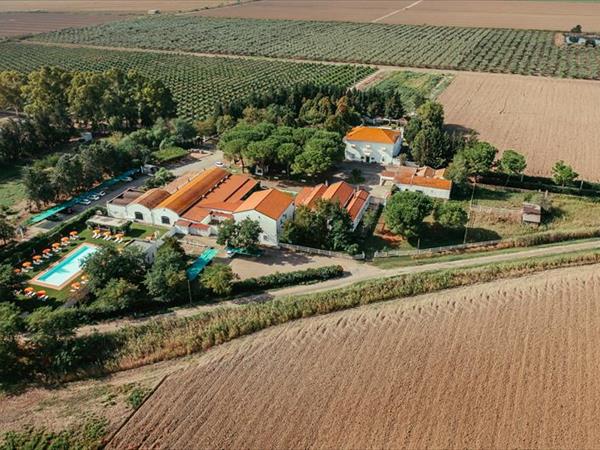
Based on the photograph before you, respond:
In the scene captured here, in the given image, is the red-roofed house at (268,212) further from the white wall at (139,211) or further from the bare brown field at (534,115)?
the bare brown field at (534,115)

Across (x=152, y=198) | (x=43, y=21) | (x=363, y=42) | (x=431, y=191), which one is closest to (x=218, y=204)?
(x=152, y=198)

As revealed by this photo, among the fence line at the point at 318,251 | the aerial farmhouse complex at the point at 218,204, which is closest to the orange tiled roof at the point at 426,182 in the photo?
the aerial farmhouse complex at the point at 218,204

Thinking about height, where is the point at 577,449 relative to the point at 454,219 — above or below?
below

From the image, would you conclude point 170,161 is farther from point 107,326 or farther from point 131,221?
point 107,326

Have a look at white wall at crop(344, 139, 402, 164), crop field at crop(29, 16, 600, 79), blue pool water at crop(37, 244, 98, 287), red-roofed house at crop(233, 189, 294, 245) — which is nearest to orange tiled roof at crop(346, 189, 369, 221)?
red-roofed house at crop(233, 189, 294, 245)

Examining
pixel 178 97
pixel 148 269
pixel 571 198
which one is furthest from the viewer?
pixel 178 97

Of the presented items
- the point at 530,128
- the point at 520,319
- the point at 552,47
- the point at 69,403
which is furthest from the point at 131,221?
the point at 552,47
